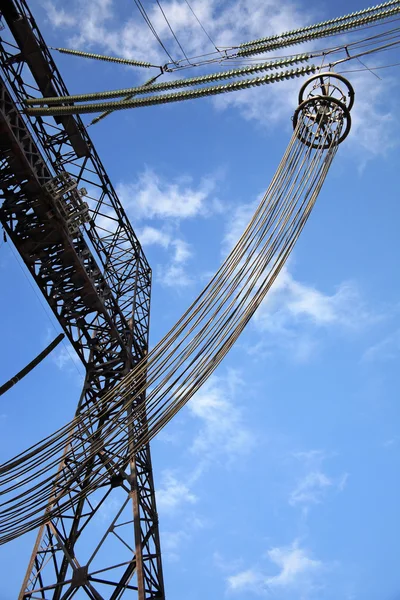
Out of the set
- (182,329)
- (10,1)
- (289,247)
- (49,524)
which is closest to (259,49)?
(289,247)

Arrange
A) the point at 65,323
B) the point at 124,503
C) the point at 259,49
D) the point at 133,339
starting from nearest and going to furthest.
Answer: the point at 259,49
the point at 124,503
the point at 65,323
the point at 133,339

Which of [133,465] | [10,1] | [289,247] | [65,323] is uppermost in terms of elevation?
[10,1]

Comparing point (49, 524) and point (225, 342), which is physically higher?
point (225, 342)

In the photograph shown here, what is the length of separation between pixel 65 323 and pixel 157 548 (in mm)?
6522

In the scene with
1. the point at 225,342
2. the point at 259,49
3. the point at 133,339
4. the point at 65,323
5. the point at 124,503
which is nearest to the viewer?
the point at 225,342

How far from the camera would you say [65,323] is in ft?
59.6

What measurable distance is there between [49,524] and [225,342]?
740cm

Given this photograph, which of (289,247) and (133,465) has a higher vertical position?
(289,247)

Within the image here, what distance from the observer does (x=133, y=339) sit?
19594 millimetres

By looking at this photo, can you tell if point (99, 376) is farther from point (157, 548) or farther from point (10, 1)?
point (10, 1)

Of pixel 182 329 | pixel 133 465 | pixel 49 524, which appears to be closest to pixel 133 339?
pixel 133 465

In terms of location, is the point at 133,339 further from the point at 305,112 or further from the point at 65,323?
the point at 305,112

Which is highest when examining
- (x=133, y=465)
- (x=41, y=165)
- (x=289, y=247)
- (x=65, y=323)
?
(x=41, y=165)

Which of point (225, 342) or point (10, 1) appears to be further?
point (10, 1)
